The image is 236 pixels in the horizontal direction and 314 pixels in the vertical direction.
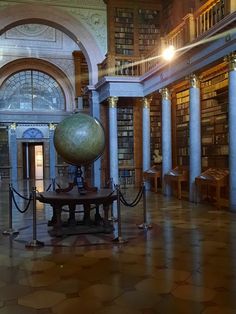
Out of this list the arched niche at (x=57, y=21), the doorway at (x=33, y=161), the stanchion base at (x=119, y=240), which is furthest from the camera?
the doorway at (x=33, y=161)

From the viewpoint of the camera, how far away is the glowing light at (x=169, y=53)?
1077cm

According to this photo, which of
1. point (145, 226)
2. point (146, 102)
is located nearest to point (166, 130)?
point (146, 102)

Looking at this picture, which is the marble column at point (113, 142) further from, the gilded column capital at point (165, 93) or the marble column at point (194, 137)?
the marble column at point (194, 137)

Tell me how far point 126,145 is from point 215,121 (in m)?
4.66

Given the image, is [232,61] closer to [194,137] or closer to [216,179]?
[194,137]

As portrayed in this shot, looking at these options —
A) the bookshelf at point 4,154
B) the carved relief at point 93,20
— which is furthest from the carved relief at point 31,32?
the carved relief at point 93,20

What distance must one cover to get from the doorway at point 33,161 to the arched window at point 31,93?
2.37 m

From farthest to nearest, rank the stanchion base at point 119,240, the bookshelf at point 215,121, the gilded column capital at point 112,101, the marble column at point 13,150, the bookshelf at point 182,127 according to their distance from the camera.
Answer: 1. the marble column at point 13,150
2. the gilded column capital at point 112,101
3. the bookshelf at point 182,127
4. the bookshelf at point 215,121
5. the stanchion base at point 119,240

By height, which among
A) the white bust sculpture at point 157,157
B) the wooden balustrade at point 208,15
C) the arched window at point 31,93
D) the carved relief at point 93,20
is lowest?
the white bust sculpture at point 157,157

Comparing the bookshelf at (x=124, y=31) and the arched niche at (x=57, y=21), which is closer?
the arched niche at (x=57, y=21)

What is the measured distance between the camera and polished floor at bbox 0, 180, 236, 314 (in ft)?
10.6

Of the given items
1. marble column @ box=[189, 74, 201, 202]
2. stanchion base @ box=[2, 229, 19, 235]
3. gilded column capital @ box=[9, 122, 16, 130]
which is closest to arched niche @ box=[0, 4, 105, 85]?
marble column @ box=[189, 74, 201, 202]

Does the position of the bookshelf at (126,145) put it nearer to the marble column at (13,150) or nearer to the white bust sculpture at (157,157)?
the white bust sculpture at (157,157)

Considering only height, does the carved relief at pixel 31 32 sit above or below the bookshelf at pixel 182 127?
above
